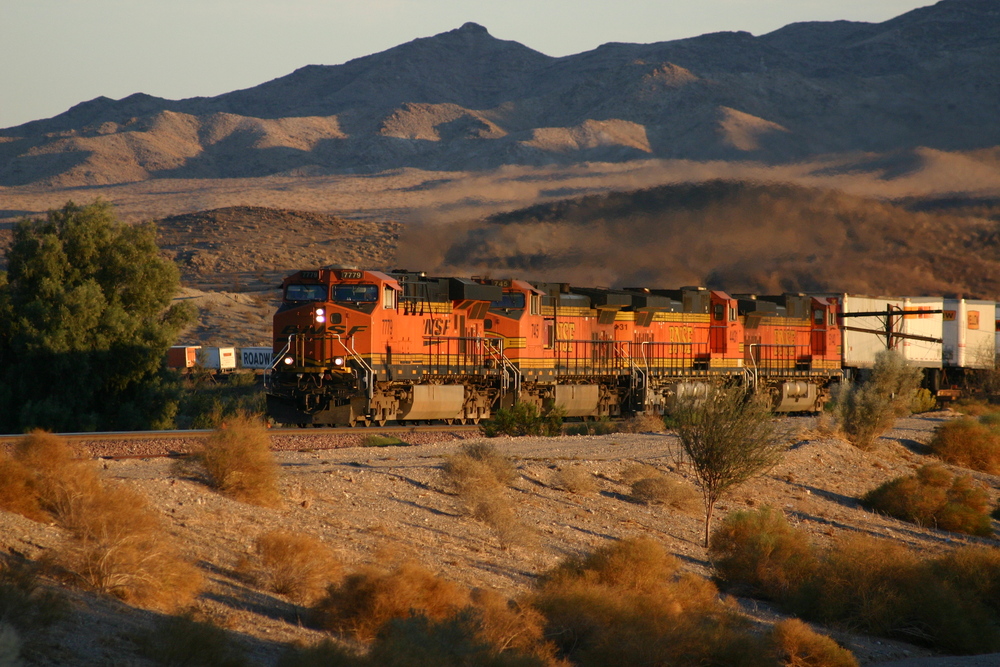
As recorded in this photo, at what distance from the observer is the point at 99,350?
1168 inches

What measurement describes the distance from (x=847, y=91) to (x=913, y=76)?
49.6ft

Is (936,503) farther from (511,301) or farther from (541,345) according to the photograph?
(511,301)

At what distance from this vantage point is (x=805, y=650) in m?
11.5

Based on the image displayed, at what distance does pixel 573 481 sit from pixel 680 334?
676 inches

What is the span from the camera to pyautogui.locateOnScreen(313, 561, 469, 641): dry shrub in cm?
981

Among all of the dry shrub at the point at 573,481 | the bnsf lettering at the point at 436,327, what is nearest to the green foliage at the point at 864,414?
the bnsf lettering at the point at 436,327

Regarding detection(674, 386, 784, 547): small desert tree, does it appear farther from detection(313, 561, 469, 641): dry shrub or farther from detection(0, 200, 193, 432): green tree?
detection(0, 200, 193, 432): green tree

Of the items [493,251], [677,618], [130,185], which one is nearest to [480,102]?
[130,185]

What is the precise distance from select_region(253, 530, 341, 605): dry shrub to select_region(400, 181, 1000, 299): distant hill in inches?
2043

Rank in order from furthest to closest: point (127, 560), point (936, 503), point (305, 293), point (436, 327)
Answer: point (436, 327)
point (305, 293)
point (936, 503)
point (127, 560)

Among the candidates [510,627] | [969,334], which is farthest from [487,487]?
[969,334]

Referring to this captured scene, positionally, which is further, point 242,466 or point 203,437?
point 203,437

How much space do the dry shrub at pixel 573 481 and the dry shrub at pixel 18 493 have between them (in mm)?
9241

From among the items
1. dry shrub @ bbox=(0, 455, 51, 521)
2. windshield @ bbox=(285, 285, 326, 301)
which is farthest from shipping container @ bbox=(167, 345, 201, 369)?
dry shrub @ bbox=(0, 455, 51, 521)
